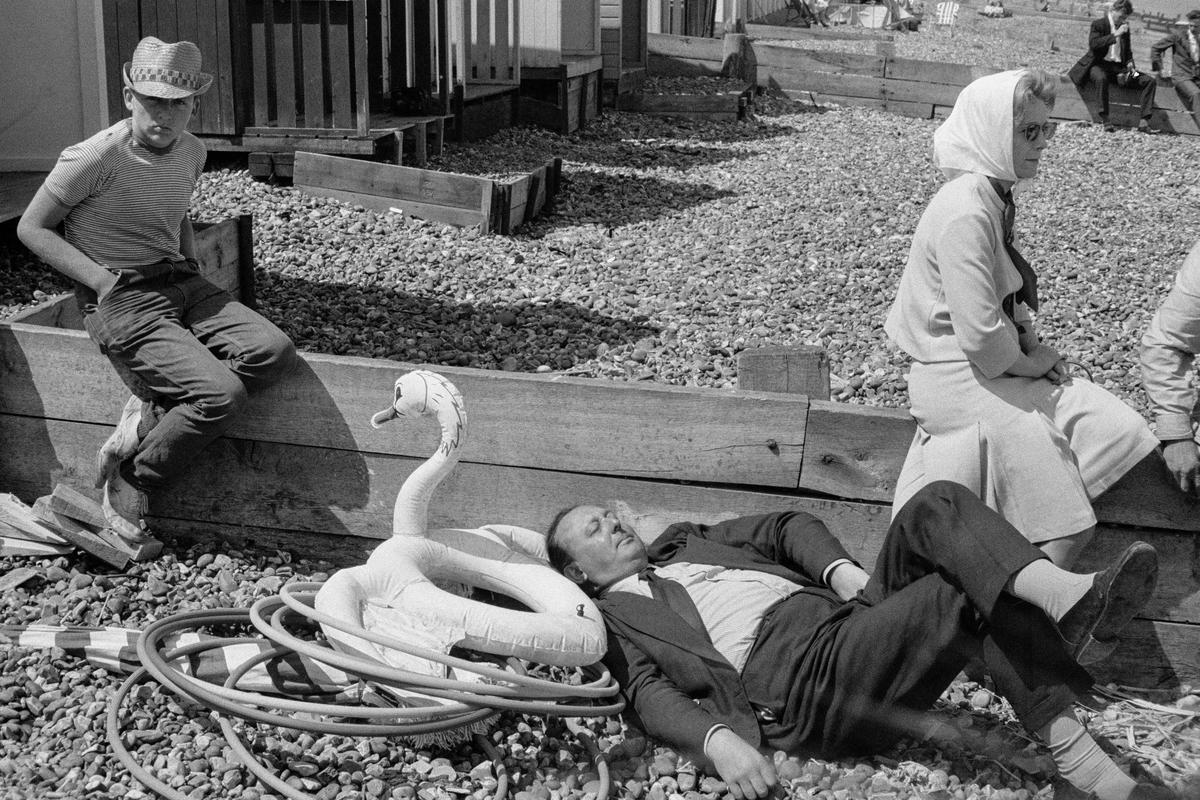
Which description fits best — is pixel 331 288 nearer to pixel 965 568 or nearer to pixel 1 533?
pixel 1 533

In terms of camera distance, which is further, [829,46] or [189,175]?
[829,46]

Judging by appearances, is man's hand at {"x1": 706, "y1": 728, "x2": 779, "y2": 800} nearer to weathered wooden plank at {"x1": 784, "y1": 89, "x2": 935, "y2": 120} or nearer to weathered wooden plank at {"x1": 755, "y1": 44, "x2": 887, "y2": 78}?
weathered wooden plank at {"x1": 784, "y1": 89, "x2": 935, "y2": 120}

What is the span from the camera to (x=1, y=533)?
4.59 metres

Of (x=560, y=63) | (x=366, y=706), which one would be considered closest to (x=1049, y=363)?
(x=366, y=706)

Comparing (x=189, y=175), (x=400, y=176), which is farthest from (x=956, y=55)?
(x=189, y=175)

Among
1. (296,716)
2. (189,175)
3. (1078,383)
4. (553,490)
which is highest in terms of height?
(189,175)

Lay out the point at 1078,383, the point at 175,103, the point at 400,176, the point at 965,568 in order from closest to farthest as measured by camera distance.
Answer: the point at 965,568
the point at 1078,383
the point at 175,103
the point at 400,176

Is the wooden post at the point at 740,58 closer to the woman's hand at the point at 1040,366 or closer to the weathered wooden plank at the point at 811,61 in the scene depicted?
the weathered wooden plank at the point at 811,61

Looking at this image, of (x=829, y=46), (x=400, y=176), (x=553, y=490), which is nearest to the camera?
(x=553, y=490)

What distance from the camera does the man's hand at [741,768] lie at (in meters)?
3.30

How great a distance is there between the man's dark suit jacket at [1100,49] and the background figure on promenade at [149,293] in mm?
15245

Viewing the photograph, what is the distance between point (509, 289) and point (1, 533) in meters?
4.06

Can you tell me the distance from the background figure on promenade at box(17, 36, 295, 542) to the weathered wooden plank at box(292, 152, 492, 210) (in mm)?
4512

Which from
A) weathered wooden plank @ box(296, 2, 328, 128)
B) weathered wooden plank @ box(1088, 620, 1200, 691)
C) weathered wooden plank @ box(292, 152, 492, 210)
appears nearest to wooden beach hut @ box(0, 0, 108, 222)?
weathered wooden plank @ box(296, 2, 328, 128)
